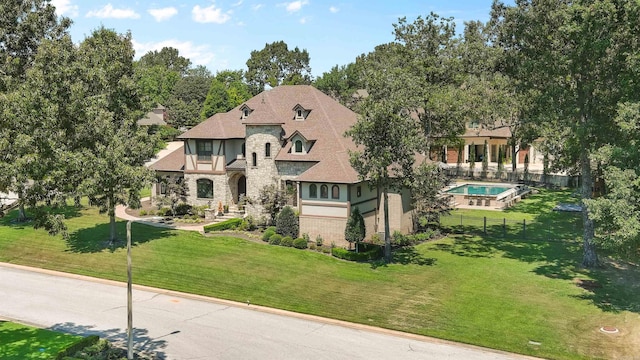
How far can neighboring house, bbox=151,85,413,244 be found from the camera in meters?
35.7

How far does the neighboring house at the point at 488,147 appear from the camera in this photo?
8050 centimetres

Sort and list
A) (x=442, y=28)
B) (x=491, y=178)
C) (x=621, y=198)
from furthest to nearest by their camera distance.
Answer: (x=491, y=178)
(x=442, y=28)
(x=621, y=198)

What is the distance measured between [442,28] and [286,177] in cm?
1998

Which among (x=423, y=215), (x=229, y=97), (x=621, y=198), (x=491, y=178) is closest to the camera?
(x=621, y=198)

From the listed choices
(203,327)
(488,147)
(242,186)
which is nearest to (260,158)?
(242,186)

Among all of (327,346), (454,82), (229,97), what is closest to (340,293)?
(327,346)

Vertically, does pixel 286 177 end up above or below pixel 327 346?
above

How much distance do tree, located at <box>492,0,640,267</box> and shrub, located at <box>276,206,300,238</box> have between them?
1653 cm

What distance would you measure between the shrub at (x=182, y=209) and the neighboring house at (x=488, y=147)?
45.9 m

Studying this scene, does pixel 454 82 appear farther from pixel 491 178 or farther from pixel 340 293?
pixel 340 293

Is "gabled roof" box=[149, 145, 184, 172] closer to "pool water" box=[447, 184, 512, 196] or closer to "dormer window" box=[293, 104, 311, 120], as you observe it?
"dormer window" box=[293, 104, 311, 120]

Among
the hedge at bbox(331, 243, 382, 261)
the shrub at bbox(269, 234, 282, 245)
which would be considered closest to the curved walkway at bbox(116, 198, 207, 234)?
the shrub at bbox(269, 234, 282, 245)

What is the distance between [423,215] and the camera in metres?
40.3

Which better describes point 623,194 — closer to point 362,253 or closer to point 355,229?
point 362,253
